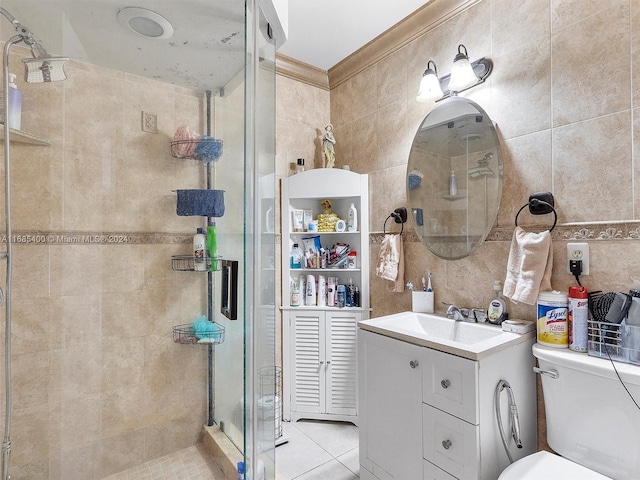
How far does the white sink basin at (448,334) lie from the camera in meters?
1.20

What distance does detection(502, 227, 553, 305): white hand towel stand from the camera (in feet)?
4.25

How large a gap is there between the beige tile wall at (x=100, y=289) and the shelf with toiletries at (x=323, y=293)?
751 millimetres

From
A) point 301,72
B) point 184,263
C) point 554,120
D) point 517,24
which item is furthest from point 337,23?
point 184,263

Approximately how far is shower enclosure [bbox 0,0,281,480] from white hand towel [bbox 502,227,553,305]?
102 cm

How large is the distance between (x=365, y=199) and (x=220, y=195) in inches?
42.3

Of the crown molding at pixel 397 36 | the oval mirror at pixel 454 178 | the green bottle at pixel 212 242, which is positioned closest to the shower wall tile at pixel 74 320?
the green bottle at pixel 212 242

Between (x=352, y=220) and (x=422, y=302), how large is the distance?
0.71 meters

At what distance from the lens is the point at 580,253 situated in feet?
4.08

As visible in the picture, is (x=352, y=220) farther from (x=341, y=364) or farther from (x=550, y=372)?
(x=550, y=372)

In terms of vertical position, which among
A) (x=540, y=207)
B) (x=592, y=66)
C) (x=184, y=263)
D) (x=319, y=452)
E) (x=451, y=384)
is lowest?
(x=319, y=452)

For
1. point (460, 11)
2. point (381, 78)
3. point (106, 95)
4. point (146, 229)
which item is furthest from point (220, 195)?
point (460, 11)

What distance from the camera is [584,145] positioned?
1.26 metres

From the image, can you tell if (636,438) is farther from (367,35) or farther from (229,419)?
(367,35)

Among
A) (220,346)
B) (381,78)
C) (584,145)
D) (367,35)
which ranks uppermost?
(367,35)
